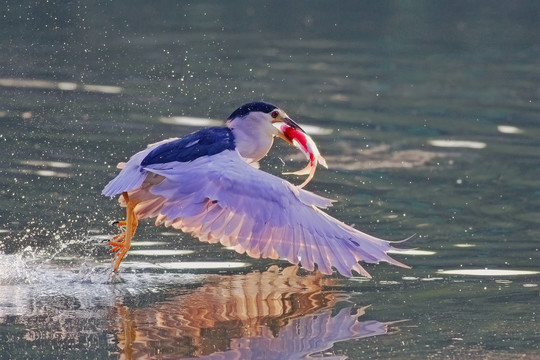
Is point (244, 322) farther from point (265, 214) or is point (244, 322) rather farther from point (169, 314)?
point (265, 214)

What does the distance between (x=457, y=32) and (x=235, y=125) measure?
1059 cm

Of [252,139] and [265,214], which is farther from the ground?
[252,139]

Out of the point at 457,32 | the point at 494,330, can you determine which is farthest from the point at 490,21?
the point at 494,330

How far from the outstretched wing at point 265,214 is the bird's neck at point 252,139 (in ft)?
2.09

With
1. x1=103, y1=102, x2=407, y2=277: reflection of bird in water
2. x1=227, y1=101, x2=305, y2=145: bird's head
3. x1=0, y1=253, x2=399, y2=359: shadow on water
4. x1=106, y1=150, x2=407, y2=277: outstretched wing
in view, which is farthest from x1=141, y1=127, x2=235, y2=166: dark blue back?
x1=0, y1=253, x2=399, y2=359: shadow on water

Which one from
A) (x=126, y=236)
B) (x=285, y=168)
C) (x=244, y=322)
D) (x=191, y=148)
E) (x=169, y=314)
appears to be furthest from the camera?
(x=285, y=168)

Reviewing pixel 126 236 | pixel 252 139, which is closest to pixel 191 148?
pixel 252 139

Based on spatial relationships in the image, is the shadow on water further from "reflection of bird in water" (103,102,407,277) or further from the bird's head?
the bird's head

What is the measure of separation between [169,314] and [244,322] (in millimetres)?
464

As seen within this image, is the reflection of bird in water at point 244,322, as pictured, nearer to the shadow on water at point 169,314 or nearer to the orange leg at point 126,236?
the shadow on water at point 169,314

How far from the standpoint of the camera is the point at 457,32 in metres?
18.3

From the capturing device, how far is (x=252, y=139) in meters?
8.26

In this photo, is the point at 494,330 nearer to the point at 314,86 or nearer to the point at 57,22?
the point at 314,86

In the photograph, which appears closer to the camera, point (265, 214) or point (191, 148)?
point (265, 214)
